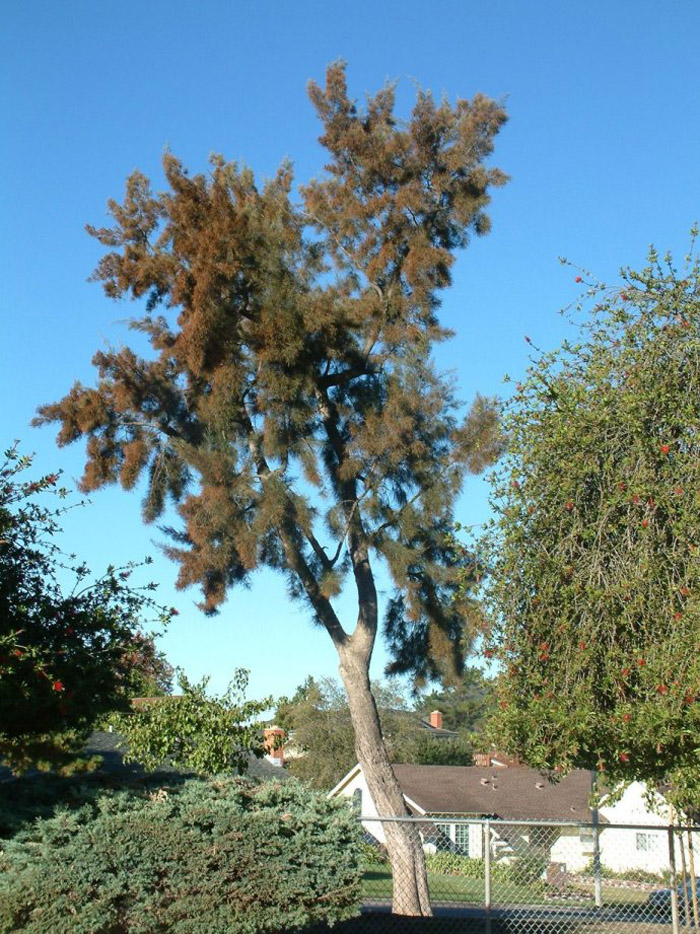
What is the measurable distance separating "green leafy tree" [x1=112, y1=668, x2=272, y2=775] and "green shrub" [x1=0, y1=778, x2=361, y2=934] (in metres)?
2.44

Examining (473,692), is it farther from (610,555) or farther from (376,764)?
(610,555)

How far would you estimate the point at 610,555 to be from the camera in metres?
8.95

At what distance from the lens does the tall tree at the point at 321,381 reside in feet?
55.8

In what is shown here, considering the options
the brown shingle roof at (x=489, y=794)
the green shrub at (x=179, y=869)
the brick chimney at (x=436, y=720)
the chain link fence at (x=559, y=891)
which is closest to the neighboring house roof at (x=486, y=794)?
the brown shingle roof at (x=489, y=794)

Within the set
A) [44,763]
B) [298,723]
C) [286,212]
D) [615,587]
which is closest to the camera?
[615,587]

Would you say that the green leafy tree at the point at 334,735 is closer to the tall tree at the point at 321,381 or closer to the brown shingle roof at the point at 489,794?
the brown shingle roof at the point at 489,794

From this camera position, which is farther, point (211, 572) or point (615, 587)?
point (211, 572)

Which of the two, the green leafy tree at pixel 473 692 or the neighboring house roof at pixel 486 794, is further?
the neighboring house roof at pixel 486 794

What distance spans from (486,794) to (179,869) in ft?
102

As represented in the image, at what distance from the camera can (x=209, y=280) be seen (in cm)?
1675

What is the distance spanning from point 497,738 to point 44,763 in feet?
16.4

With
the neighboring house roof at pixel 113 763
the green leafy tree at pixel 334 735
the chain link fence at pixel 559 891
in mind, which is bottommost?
the chain link fence at pixel 559 891

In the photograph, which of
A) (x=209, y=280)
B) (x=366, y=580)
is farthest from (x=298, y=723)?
(x=209, y=280)

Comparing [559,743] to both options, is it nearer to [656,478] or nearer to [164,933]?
[656,478]
